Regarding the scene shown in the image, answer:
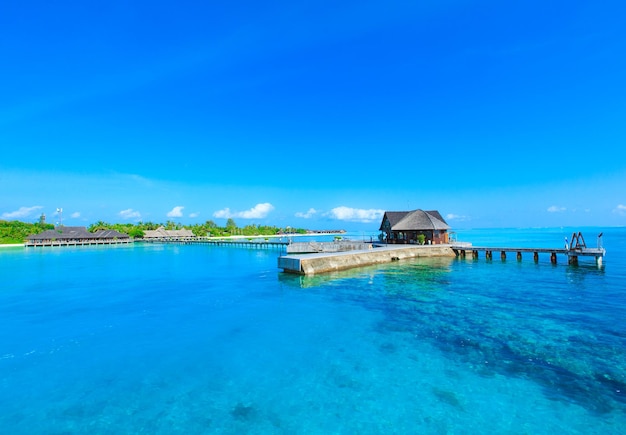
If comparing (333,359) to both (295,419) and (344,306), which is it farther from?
(344,306)

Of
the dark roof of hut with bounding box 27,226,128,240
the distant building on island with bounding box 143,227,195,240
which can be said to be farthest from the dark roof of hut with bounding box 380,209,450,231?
the dark roof of hut with bounding box 27,226,128,240

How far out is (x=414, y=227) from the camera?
42.2 metres

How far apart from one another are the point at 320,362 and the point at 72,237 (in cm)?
9773

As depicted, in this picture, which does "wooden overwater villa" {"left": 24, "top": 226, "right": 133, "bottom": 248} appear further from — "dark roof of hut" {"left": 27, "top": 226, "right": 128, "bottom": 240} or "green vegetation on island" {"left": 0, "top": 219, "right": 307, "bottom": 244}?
"green vegetation on island" {"left": 0, "top": 219, "right": 307, "bottom": 244}

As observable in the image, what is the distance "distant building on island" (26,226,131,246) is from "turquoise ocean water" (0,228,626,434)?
77.5 meters

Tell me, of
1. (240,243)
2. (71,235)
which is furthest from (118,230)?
(240,243)

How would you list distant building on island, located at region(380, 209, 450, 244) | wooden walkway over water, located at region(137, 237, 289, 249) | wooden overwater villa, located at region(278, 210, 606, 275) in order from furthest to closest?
wooden walkway over water, located at region(137, 237, 289, 249) → distant building on island, located at region(380, 209, 450, 244) → wooden overwater villa, located at region(278, 210, 606, 275)

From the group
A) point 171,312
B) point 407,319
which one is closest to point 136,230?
point 171,312

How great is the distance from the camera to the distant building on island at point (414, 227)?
41.6 m

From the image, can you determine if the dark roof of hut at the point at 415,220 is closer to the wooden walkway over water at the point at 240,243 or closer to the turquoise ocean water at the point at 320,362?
the wooden walkway over water at the point at 240,243

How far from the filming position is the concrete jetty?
89.7ft

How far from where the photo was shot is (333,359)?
32.3ft

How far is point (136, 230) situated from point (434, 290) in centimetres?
11062

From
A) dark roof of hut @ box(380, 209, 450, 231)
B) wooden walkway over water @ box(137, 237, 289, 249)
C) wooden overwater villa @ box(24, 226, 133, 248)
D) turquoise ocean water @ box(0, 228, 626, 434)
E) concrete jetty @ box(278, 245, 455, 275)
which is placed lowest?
turquoise ocean water @ box(0, 228, 626, 434)
